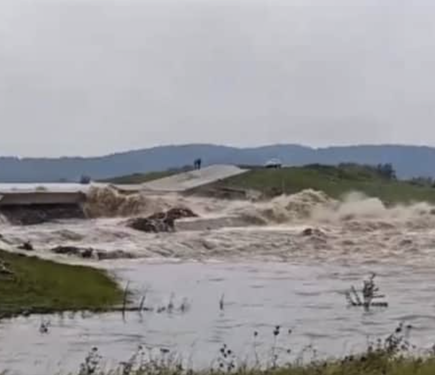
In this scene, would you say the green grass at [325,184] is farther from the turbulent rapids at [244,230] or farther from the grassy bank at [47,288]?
the grassy bank at [47,288]

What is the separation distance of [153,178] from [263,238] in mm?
58794

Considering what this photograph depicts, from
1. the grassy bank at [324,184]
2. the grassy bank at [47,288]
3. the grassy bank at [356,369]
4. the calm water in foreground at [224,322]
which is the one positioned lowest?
the calm water in foreground at [224,322]

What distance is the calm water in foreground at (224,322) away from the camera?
69.4ft

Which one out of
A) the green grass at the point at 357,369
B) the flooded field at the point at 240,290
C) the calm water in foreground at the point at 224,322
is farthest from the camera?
the flooded field at the point at 240,290

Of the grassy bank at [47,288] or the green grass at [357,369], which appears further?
the grassy bank at [47,288]

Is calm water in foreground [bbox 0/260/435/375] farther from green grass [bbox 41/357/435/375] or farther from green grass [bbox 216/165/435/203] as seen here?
green grass [bbox 216/165/435/203]

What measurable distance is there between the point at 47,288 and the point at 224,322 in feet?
16.3

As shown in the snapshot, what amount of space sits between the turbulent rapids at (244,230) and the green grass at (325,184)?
3.94 m

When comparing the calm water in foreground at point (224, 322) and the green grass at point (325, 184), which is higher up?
Result: the green grass at point (325, 184)

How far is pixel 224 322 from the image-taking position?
1030 inches

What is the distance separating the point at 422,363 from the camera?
13.9 m

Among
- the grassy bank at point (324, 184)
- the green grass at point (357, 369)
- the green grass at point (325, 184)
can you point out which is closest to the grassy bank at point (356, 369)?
the green grass at point (357, 369)

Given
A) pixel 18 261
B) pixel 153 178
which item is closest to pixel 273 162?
pixel 153 178

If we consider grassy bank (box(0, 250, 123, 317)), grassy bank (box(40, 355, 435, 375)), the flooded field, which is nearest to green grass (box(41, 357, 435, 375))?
grassy bank (box(40, 355, 435, 375))
